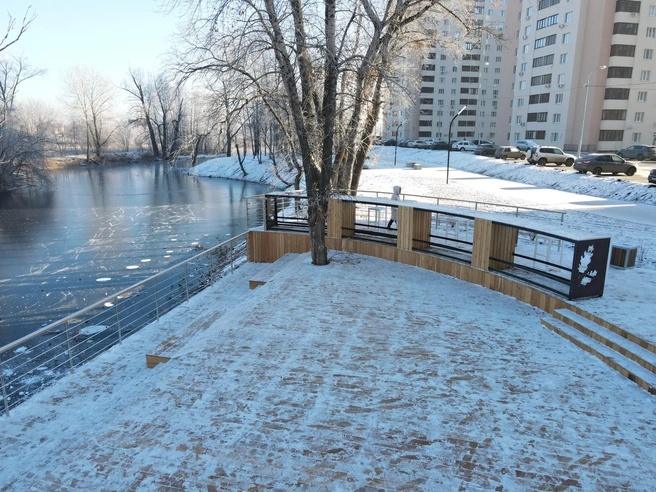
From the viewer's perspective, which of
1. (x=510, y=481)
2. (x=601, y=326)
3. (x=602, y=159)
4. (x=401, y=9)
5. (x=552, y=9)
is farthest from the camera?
(x=552, y=9)

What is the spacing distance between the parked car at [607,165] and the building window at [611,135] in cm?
2012

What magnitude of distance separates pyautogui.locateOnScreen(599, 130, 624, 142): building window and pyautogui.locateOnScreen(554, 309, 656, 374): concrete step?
47.8m

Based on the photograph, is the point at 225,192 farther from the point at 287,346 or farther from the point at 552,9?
the point at 552,9

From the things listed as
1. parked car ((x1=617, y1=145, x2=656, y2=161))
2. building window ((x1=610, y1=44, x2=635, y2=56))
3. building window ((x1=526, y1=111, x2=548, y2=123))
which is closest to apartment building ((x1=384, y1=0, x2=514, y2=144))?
building window ((x1=526, y1=111, x2=548, y2=123))

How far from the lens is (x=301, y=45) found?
10.5 meters

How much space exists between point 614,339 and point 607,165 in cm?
2778

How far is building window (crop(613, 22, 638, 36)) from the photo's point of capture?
44.3 m

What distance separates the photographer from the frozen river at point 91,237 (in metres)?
14.4

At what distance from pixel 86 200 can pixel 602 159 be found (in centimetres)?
3566

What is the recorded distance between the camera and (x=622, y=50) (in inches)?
1769

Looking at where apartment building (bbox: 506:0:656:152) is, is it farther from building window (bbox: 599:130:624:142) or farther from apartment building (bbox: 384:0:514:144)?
apartment building (bbox: 384:0:514:144)

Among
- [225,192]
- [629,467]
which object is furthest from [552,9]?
[629,467]

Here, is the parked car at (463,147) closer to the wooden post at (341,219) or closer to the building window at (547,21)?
the building window at (547,21)

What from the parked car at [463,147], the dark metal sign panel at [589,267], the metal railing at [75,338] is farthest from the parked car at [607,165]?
the parked car at [463,147]
